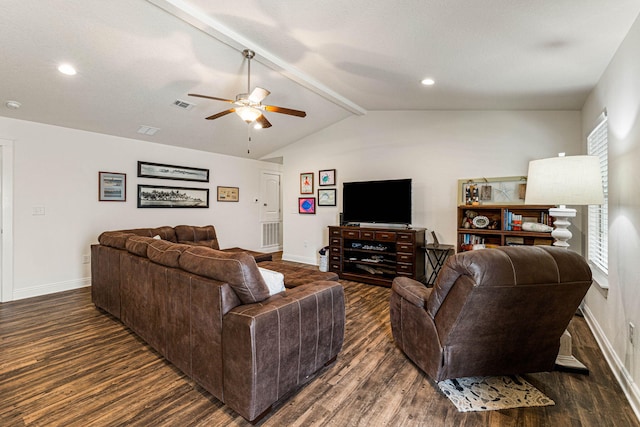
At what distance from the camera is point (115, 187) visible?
184 inches

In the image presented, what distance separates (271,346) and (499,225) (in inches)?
145

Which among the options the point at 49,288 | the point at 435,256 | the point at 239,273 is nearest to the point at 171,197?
the point at 49,288

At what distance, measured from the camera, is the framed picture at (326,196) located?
5803 millimetres

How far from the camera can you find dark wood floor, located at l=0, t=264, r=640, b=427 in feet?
5.51

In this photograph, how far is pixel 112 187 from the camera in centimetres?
463

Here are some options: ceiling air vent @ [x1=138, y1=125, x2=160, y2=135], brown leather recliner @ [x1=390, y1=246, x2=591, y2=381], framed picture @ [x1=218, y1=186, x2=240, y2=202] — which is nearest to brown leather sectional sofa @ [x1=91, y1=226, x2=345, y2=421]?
brown leather recliner @ [x1=390, y1=246, x2=591, y2=381]

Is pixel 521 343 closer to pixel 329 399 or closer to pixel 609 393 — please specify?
pixel 609 393

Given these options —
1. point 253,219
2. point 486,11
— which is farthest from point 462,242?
point 253,219

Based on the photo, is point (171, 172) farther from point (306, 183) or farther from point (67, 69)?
point (306, 183)

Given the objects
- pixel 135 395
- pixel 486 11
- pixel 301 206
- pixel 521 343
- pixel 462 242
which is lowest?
pixel 135 395

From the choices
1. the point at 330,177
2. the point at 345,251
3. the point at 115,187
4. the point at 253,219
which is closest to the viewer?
the point at 115,187

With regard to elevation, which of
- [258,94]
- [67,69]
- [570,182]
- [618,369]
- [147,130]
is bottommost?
[618,369]

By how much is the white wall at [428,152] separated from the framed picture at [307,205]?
0.42 ft

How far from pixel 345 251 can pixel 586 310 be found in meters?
3.13
